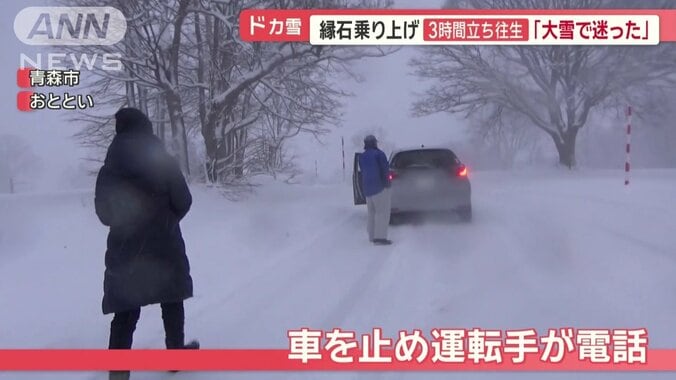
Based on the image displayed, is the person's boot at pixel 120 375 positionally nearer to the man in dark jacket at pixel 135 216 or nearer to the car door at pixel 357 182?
the man in dark jacket at pixel 135 216

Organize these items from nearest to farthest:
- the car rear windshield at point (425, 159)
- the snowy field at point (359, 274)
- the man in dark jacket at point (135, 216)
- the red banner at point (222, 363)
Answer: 1. the red banner at point (222, 363)
2. the man in dark jacket at point (135, 216)
3. the snowy field at point (359, 274)
4. the car rear windshield at point (425, 159)

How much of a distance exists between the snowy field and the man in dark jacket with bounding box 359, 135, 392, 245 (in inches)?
10.4

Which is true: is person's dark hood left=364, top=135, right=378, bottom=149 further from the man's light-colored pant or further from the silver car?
the silver car

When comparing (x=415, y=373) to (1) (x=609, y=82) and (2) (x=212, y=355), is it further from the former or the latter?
(1) (x=609, y=82)

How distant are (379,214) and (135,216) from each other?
413 cm

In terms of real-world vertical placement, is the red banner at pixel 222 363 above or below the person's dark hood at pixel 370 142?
below

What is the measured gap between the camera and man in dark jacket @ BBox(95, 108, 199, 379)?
8.63ft

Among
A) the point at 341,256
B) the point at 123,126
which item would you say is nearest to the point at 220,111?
the point at 341,256

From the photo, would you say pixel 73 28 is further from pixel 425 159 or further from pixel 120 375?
pixel 425 159

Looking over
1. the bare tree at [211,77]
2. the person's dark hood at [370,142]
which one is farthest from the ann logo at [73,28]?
the person's dark hood at [370,142]

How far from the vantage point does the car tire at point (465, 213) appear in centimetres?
760

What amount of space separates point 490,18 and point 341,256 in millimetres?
3355

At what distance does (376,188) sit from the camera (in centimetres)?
658

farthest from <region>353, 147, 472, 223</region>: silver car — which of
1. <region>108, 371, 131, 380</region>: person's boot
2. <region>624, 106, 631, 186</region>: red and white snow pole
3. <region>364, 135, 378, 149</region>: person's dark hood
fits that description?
<region>108, 371, 131, 380</region>: person's boot
